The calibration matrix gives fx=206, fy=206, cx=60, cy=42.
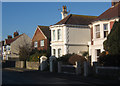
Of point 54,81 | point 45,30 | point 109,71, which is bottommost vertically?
point 54,81

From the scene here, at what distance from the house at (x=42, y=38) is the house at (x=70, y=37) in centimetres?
635

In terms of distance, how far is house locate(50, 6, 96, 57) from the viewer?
97.6ft

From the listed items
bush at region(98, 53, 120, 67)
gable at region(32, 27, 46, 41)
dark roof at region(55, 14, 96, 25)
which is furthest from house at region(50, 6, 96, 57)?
bush at region(98, 53, 120, 67)

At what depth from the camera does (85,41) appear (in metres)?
31.1

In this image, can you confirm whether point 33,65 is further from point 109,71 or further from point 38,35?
point 109,71

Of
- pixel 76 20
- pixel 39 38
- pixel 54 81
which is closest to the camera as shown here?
pixel 54 81

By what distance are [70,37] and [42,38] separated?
32.8ft

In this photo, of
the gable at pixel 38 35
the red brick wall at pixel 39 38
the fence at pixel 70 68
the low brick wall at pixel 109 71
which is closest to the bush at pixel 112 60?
the low brick wall at pixel 109 71

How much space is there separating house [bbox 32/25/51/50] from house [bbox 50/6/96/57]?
6351mm

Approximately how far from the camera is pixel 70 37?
1185 inches

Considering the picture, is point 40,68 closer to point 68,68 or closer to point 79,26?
point 68,68

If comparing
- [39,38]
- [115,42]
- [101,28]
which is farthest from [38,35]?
[115,42]

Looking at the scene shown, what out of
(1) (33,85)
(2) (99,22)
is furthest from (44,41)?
(1) (33,85)

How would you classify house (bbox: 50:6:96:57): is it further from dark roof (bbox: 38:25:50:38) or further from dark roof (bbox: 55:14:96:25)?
dark roof (bbox: 38:25:50:38)
